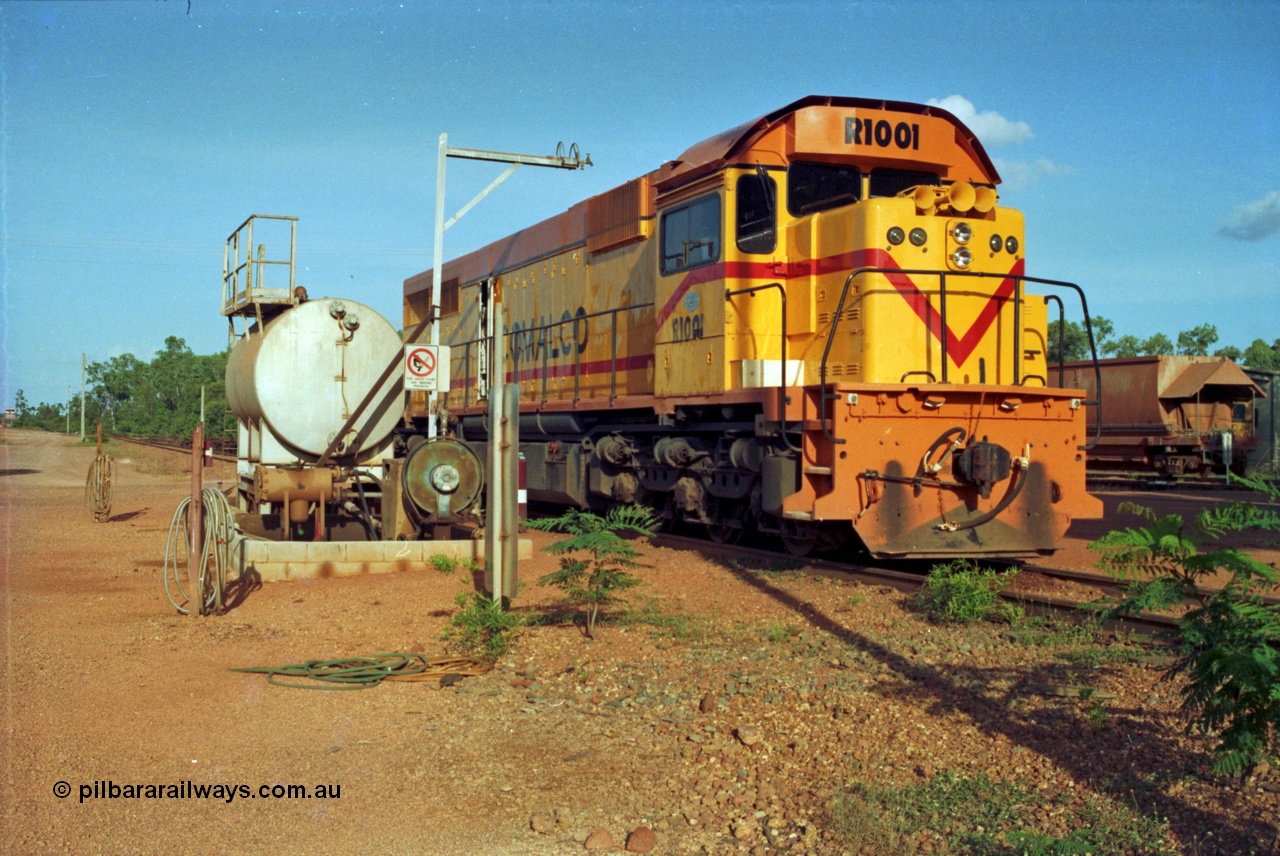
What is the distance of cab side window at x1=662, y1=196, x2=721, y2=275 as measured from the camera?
416 inches

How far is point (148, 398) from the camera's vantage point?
83.3 metres

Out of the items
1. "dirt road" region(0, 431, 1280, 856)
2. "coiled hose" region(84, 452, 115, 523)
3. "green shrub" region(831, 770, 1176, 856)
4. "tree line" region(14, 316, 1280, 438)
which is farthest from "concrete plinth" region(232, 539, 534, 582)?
"tree line" region(14, 316, 1280, 438)

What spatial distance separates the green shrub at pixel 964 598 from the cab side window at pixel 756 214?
12.0 ft

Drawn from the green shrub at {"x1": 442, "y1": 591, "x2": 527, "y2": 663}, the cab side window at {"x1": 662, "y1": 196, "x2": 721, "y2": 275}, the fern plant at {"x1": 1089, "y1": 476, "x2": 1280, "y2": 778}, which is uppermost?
the cab side window at {"x1": 662, "y1": 196, "x2": 721, "y2": 275}

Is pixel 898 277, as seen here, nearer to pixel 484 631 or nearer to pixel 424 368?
pixel 484 631

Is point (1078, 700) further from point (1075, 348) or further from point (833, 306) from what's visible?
point (1075, 348)

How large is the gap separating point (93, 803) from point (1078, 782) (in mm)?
4253

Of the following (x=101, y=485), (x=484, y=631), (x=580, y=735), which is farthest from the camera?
(x=101, y=485)

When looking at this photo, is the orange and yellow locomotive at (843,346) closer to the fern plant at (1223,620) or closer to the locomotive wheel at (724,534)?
the locomotive wheel at (724,534)

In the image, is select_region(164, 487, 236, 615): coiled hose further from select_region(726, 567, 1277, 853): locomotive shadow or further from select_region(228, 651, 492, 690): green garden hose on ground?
select_region(726, 567, 1277, 853): locomotive shadow

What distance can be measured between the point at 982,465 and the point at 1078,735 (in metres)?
3.91

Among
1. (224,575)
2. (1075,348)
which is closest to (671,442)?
(224,575)

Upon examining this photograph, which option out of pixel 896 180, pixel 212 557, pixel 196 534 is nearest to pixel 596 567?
pixel 212 557

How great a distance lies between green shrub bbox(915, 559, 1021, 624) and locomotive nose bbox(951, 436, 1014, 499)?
2.56ft
